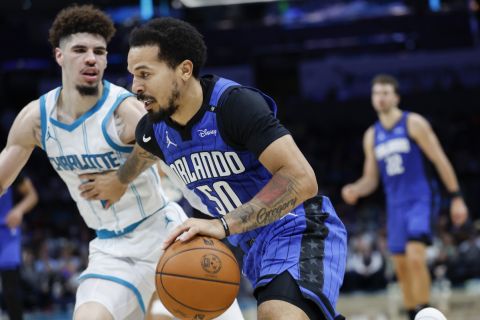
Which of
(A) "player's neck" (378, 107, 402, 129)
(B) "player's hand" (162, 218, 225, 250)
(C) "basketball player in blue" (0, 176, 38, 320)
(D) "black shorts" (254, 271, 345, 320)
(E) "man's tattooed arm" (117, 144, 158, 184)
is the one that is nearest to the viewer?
(B) "player's hand" (162, 218, 225, 250)

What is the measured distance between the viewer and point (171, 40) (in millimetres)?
3312

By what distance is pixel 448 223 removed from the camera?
15.4m

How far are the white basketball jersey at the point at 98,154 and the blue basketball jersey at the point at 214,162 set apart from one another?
657mm

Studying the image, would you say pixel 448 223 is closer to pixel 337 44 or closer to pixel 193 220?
pixel 337 44

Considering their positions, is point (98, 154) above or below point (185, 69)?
below

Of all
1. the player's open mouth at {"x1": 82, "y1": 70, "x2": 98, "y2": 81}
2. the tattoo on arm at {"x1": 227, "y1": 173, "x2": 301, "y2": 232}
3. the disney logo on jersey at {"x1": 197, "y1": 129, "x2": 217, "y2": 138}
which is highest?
the player's open mouth at {"x1": 82, "y1": 70, "x2": 98, "y2": 81}

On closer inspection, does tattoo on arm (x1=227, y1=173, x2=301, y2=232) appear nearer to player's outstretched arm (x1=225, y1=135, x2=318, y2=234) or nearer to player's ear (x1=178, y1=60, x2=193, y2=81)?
player's outstretched arm (x1=225, y1=135, x2=318, y2=234)

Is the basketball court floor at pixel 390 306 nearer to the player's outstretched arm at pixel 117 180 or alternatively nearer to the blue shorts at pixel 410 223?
the blue shorts at pixel 410 223

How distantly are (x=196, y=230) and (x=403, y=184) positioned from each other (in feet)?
15.5

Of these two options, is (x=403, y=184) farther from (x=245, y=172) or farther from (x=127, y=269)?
(x=245, y=172)

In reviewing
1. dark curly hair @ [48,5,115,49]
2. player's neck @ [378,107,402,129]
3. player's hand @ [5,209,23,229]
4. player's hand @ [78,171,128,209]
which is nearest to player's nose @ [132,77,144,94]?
player's hand @ [78,171,128,209]

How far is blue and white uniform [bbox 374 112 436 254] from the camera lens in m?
7.34

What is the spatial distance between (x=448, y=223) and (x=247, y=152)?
12.8 meters

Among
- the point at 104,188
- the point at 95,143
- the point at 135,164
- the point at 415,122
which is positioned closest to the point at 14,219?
the point at 95,143
